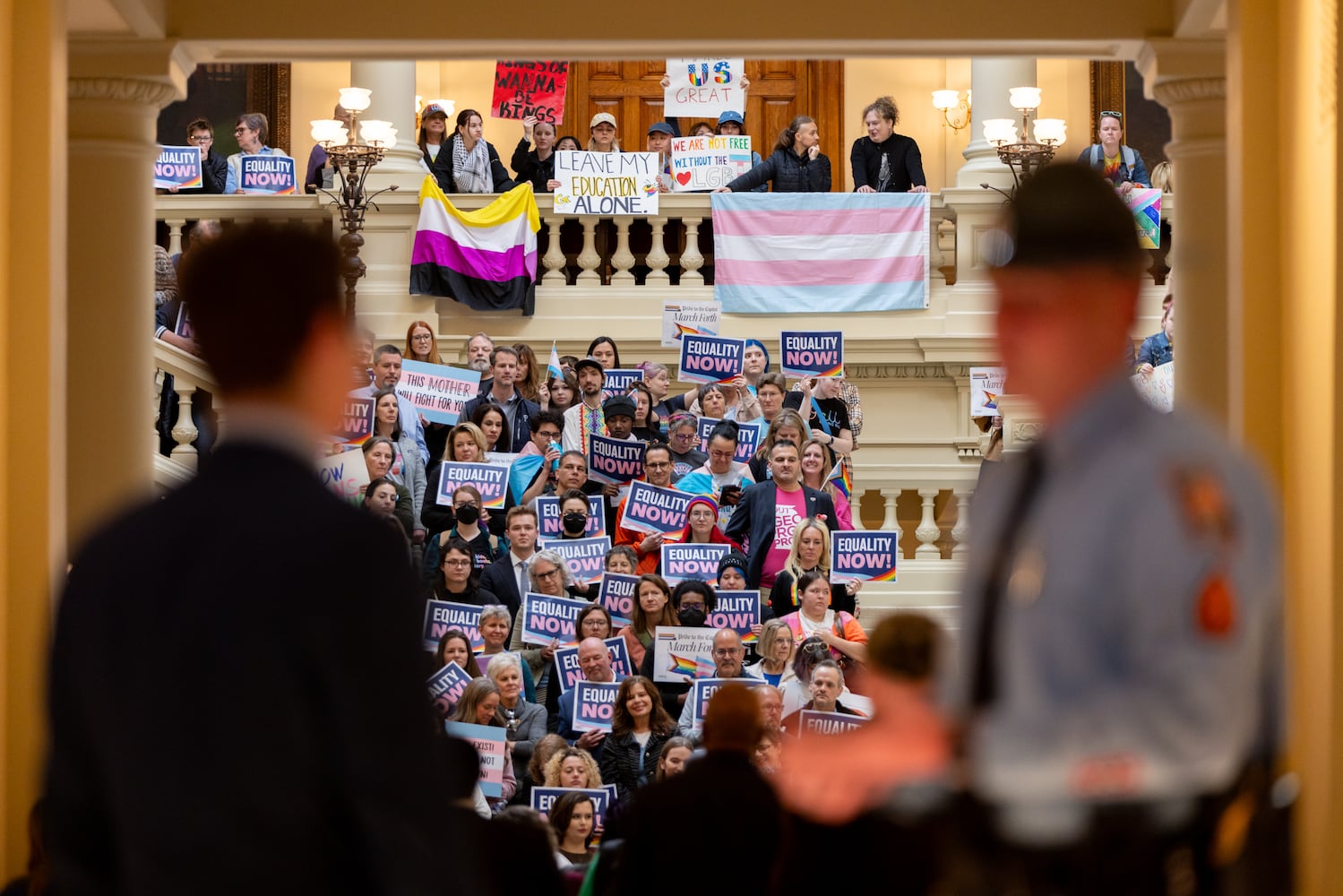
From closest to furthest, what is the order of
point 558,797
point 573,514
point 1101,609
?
point 1101,609
point 558,797
point 573,514

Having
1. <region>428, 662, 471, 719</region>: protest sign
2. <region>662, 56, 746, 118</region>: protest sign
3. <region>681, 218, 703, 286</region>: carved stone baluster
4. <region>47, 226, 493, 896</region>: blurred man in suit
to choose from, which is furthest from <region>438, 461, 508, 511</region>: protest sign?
<region>47, 226, 493, 896</region>: blurred man in suit

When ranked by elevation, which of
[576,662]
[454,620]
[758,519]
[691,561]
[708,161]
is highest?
[708,161]

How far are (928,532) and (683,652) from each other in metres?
4.35

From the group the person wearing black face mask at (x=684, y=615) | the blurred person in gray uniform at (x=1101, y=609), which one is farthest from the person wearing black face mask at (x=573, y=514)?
the blurred person in gray uniform at (x=1101, y=609)

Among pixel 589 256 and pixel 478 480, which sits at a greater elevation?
pixel 589 256

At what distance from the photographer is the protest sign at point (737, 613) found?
29.7 ft

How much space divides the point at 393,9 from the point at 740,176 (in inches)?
295

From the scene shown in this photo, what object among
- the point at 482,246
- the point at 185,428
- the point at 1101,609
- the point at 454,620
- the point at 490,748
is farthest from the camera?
the point at 482,246

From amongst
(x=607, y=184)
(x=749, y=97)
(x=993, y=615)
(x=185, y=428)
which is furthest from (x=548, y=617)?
(x=749, y=97)

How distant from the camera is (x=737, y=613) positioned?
29.7ft

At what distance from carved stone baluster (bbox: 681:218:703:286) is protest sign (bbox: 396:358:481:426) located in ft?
13.0

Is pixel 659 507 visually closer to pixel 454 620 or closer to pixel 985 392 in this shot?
pixel 454 620

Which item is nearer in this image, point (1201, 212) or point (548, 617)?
point (1201, 212)

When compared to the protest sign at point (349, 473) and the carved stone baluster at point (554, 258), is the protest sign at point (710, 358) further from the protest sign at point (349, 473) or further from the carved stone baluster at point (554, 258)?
the carved stone baluster at point (554, 258)
